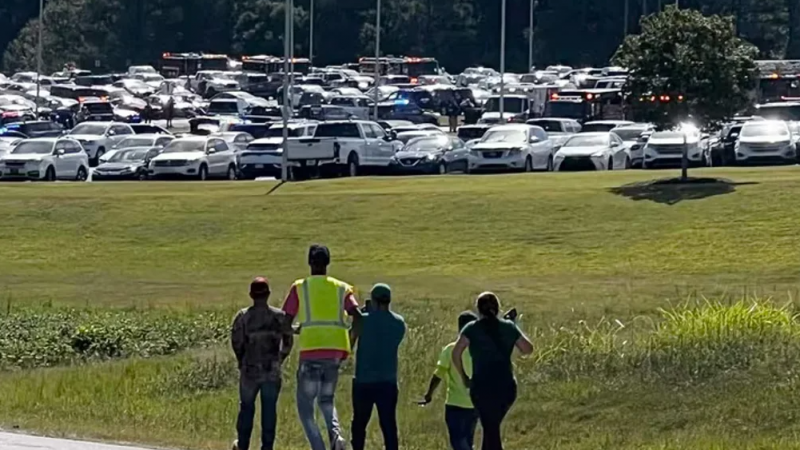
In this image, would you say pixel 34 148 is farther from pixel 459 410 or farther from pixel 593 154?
pixel 459 410

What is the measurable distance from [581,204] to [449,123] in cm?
4848

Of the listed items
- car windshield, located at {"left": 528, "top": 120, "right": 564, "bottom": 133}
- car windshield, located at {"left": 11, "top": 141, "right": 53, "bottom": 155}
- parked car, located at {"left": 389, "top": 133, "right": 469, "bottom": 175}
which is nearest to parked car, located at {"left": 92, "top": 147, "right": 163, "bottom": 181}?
car windshield, located at {"left": 11, "top": 141, "right": 53, "bottom": 155}

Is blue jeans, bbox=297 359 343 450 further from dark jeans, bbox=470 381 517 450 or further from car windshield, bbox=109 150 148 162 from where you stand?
car windshield, bbox=109 150 148 162

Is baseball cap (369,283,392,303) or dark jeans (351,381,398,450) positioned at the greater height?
baseball cap (369,283,392,303)

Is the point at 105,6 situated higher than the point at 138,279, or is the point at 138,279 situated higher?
the point at 105,6

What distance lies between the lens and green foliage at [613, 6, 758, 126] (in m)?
41.7

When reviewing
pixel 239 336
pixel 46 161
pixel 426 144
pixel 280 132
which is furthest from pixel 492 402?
pixel 280 132

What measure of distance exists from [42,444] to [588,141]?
36.8 metres

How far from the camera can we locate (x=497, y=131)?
176ft

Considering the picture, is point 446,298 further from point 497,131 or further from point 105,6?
point 105,6

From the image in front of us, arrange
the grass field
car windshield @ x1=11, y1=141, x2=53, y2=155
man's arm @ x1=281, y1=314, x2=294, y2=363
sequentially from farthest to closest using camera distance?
1. car windshield @ x1=11, y1=141, x2=53, y2=155
2. the grass field
3. man's arm @ x1=281, y1=314, x2=294, y2=363

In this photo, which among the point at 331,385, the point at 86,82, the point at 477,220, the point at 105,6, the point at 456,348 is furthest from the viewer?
the point at 105,6

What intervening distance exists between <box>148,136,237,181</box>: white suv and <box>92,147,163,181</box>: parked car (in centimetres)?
70

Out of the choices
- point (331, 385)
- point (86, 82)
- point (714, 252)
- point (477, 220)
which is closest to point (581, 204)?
point (477, 220)
